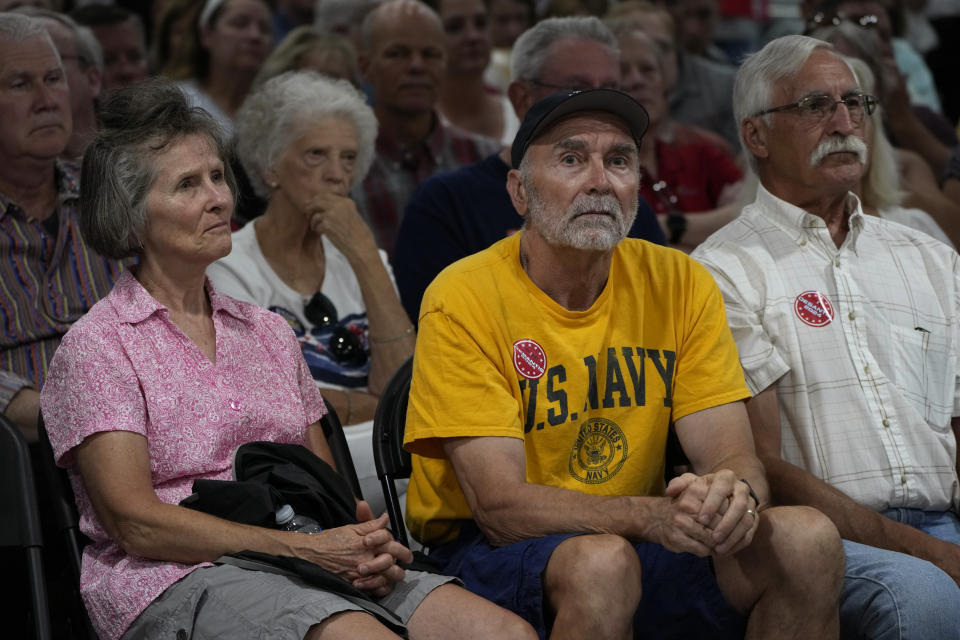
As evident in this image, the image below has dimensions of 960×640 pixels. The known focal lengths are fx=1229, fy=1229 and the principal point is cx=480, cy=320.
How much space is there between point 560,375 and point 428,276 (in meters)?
1.31

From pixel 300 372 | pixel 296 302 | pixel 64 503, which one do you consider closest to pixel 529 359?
pixel 300 372

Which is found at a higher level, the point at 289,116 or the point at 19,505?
the point at 289,116

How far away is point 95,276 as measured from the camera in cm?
350

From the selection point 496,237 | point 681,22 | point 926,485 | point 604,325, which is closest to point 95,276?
point 496,237

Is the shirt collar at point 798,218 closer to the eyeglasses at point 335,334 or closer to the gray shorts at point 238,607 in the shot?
the eyeglasses at point 335,334

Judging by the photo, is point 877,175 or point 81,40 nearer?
point 877,175

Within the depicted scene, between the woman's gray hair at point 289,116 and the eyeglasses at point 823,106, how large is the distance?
147 centimetres

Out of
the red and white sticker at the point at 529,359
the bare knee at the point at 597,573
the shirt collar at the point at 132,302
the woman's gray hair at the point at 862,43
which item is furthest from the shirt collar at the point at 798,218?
the shirt collar at the point at 132,302

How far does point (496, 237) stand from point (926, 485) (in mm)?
1522

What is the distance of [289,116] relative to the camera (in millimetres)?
4113

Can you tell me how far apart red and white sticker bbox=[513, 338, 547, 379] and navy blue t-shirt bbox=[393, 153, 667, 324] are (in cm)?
121

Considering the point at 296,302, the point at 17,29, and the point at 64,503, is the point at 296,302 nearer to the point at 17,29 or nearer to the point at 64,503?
the point at 17,29

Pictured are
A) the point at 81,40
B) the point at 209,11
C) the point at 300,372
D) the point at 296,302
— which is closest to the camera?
the point at 300,372

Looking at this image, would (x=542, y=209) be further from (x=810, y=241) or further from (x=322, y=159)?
(x=322, y=159)
